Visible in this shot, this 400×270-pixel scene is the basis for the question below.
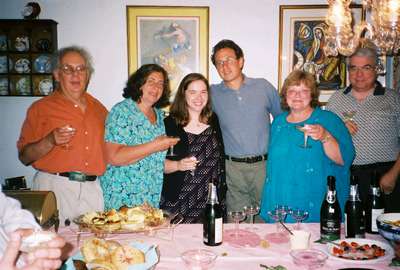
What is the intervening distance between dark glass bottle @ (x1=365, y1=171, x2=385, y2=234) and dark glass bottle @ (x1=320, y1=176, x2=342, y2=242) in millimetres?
152

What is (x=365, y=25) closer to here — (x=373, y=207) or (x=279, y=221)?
(x=373, y=207)

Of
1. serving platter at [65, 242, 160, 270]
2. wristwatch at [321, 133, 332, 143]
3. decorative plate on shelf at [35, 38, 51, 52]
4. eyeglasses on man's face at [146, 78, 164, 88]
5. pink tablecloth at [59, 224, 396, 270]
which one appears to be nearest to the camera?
serving platter at [65, 242, 160, 270]

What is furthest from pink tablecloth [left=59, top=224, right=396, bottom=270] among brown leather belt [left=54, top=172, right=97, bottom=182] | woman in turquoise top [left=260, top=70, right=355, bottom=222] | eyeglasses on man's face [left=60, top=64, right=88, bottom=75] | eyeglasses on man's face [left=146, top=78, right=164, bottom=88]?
eyeglasses on man's face [left=60, top=64, right=88, bottom=75]

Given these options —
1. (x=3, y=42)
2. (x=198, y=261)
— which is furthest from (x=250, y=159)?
(x=3, y=42)

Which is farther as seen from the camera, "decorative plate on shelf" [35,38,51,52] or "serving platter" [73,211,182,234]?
"decorative plate on shelf" [35,38,51,52]

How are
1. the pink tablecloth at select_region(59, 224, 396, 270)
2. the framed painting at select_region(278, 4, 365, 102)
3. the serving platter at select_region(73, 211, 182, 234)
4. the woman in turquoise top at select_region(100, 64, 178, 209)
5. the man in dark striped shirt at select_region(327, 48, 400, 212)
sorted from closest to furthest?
the pink tablecloth at select_region(59, 224, 396, 270) → the serving platter at select_region(73, 211, 182, 234) → the woman in turquoise top at select_region(100, 64, 178, 209) → the man in dark striped shirt at select_region(327, 48, 400, 212) → the framed painting at select_region(278, 4, 365, 102)

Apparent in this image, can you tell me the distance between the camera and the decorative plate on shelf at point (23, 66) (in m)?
3.44

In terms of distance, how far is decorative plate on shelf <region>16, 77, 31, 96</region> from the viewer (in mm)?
3469

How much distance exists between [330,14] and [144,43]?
87.0 inches

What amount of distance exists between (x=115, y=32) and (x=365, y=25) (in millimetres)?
2483

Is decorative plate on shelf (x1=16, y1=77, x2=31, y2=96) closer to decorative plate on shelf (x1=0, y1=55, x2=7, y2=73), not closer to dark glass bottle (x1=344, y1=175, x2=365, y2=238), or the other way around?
decorative plate on shelf (x1=0, y1=55, x2=7, y2=73)

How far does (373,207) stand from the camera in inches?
70.5

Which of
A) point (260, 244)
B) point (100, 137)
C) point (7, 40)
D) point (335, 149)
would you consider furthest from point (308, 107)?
point (7, 40)

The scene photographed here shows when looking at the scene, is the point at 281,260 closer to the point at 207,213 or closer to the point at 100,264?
the point at 207,213
